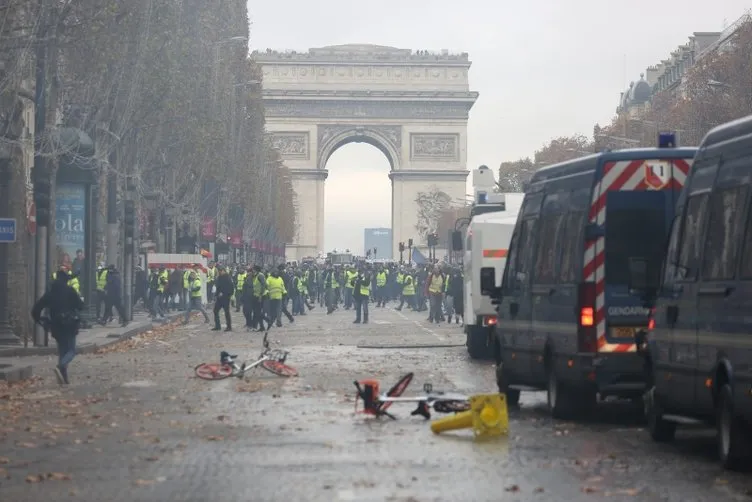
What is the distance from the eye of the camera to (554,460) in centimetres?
1305

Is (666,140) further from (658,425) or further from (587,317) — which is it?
(658,425)

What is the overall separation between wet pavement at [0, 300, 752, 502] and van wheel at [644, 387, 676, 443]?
128mm

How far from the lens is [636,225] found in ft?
54.3

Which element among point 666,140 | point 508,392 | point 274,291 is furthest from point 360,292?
point 666,140

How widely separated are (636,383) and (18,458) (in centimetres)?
536

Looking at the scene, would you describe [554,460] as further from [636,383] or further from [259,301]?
[259,301]

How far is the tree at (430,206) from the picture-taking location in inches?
5256

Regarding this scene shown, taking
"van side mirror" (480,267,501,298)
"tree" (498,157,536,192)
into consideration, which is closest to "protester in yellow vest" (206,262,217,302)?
"van side mirror" (480,267,501,298)

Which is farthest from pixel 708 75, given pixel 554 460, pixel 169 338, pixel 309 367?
pixel 554 460

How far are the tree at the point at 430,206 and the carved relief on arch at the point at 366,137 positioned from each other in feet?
10.00

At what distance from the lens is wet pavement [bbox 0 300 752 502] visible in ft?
36.9

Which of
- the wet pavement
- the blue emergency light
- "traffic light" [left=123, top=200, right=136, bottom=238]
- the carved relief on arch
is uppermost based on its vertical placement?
the carved relief on arch

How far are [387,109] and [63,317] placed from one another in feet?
372

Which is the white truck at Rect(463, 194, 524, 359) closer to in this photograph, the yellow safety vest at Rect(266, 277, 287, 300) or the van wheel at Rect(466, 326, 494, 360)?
the van wheel at Rect(466, 326, 494, 360)
